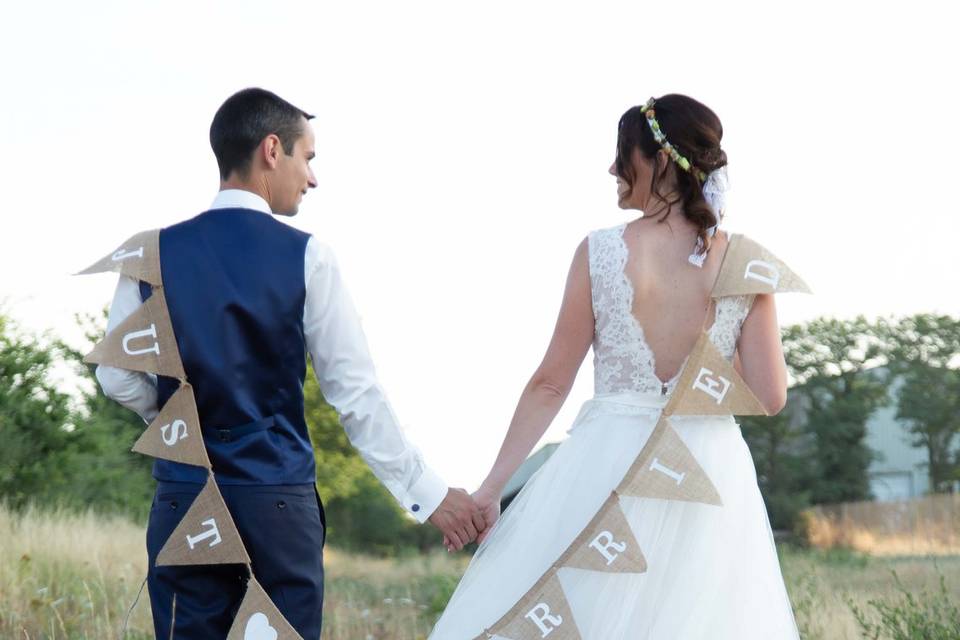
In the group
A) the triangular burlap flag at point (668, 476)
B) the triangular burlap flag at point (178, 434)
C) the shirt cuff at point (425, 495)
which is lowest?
the shirt cuff at point (425, 495)

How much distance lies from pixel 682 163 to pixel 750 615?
155cm

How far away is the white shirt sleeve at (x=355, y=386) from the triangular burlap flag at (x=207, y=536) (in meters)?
0.55

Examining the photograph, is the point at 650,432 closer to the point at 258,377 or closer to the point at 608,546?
the point at 608,546

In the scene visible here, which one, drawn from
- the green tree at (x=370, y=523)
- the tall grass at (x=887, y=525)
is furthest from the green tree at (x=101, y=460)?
the tall grass at (x=887, y=525)

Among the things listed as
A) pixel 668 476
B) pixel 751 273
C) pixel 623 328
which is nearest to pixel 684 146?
pixel 751 273

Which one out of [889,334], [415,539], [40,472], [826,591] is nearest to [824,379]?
[889,334]

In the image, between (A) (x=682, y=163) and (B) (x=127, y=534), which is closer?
(A) (x=682, y=163)

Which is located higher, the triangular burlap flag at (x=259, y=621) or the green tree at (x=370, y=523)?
the triangular burlap flag at (x=259, y=621)

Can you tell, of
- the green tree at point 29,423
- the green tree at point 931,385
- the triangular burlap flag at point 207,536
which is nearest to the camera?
the triangular burlap flag at point 207,536

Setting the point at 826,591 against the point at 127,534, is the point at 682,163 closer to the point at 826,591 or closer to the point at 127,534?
the point at 826,591

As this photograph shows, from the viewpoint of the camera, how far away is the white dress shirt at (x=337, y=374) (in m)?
3.94

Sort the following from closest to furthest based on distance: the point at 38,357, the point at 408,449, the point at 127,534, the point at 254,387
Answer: the point at 254,387 → the point at 408,449 → the point at 127,534 → the point at 38,357

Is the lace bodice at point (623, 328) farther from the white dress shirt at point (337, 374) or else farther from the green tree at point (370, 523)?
the green tree at point (370, 523)

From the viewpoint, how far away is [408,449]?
4.10 m
